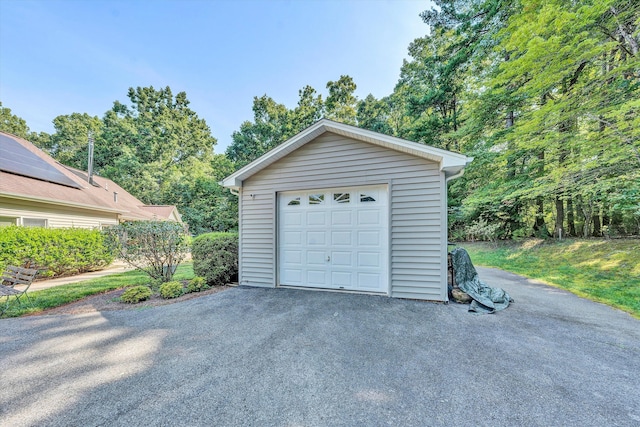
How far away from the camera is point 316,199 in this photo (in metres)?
5.61

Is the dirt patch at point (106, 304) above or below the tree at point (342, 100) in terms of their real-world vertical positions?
below

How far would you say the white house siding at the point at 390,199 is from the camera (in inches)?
182

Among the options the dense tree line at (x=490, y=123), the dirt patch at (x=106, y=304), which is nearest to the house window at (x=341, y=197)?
the dirt patch at (x=106, y=304)

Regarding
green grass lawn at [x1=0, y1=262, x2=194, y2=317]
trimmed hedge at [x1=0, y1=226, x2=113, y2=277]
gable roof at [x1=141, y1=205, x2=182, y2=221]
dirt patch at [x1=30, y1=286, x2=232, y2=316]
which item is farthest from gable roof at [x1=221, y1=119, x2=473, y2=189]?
gable roof at [x1=141, y1=205, x2=182, y2=221]

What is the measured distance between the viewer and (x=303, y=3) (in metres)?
8.62

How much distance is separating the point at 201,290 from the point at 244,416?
4391mm

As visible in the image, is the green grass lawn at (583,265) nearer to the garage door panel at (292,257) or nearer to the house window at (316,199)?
the house window at (316,199)

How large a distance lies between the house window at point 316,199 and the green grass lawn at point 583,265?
597cm

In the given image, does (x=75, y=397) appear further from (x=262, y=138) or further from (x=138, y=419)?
(x=262, y=138)

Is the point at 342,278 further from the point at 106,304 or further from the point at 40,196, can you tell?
the point at 40,196

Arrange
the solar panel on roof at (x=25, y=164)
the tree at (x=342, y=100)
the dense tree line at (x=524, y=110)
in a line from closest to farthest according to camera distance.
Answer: the dense tree line at (x=524, y=110)
the solar panel on roof at (x=25, y=164)
the tree at (x=342, y=100)

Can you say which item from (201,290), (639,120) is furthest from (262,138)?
(639,120)

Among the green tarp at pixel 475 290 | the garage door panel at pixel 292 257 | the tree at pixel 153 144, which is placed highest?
the tree at pixel 153 144

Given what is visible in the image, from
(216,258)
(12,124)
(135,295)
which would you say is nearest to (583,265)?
(216,258)
